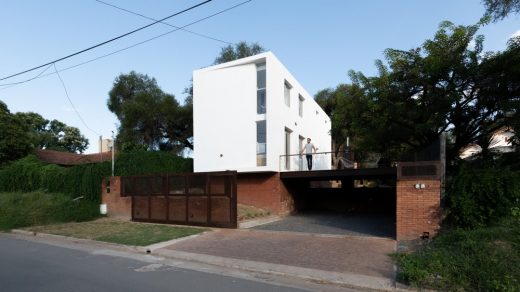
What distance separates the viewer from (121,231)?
1510cm

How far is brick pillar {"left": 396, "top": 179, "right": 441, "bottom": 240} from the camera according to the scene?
11.5 meters

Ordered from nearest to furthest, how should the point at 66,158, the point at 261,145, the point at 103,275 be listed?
1. the point at 103,275
2. the point at 261,145
3. the point at 66,158

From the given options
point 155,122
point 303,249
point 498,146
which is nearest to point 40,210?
point 303,249

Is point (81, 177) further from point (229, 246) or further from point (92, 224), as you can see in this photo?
point (229, 246)

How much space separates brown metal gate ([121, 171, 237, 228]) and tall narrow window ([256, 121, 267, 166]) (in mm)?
5255

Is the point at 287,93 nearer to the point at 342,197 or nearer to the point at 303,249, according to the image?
the point at 342,197

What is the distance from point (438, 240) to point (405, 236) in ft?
6.30

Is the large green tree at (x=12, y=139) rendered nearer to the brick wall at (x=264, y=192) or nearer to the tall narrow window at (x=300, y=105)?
the brick wall at (x=264, y=192)

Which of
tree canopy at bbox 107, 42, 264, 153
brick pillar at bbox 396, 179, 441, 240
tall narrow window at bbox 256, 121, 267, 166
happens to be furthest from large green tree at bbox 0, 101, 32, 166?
brick pillar at bbox 396, 179, 441, 240

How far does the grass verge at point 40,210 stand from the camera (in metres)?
17.7

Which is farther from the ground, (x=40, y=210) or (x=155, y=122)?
(x=155, y=122)

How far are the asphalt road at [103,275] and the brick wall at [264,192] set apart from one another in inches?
421

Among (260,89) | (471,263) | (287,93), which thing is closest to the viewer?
(471,263)

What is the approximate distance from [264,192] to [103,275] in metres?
13.5
